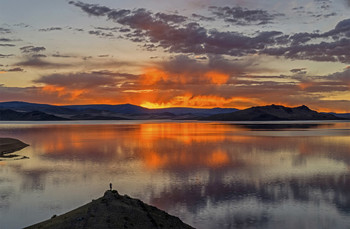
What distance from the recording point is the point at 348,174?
146 ft

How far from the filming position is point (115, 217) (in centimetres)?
2077

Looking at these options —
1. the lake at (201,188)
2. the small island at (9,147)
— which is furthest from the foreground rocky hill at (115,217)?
the small island at (9,147)

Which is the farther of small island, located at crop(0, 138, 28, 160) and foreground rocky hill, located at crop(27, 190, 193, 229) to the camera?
small island, located at crop(0, 138, 28, 160)

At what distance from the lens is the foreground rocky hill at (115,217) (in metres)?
20.0

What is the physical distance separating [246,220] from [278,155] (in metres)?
43.4

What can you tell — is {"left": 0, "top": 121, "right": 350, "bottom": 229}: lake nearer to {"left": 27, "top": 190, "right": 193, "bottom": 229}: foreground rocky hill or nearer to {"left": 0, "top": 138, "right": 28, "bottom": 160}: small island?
{"left": 27, "top": 190, "right": 193, "bottom": 229}: foreground rocky hill

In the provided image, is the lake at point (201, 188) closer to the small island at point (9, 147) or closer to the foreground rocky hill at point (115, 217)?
the foreground rocky hill at point (115, 217)

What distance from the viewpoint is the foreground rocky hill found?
1998 centimetres

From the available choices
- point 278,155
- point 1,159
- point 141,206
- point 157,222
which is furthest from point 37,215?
point 278,155

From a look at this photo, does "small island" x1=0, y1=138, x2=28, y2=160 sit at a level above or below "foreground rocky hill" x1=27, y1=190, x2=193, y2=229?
below

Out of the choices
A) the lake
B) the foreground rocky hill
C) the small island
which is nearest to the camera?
the foreground rocky hill

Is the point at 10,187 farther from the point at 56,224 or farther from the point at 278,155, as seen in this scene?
the point at 278,155

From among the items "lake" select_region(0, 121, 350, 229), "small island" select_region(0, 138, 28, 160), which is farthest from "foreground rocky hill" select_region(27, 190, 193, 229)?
"small island" select_region(0, 138, 28, 160)

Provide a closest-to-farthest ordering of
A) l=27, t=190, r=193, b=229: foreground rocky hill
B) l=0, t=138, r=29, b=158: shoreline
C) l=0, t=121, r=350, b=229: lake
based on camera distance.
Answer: l=27, t=190, r=193, b=229: foreground rocky hill < l=0, t=121, r=350, b=229: lake < l=0, t=138, r=29, b=158: shoreline
